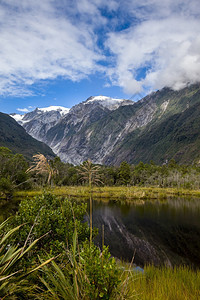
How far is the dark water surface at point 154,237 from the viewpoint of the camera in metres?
15.8

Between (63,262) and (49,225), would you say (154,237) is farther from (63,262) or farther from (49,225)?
(63,262)

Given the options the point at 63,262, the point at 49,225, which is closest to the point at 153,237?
the point at 49,225

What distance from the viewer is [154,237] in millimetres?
20969

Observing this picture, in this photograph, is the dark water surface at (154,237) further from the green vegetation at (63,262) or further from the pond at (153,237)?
the green vegetation at (63,262)

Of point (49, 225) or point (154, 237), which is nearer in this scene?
point (49, 225)

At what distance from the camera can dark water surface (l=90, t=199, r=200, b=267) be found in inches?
621

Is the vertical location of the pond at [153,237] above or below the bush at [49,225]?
below

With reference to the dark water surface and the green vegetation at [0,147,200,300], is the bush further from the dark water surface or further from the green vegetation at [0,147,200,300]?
the dark water surface

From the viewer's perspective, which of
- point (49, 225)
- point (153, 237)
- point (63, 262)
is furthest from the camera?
point (153, 237)

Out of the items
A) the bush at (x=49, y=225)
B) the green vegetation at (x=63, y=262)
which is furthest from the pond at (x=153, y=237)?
the bush at (x=49, y=225)

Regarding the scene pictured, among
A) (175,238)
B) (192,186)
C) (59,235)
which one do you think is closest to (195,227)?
(175,238)

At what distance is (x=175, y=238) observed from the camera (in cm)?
2075

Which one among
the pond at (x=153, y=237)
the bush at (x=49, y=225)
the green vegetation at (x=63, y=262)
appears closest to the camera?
the green vegetation at (x=63, y=262)

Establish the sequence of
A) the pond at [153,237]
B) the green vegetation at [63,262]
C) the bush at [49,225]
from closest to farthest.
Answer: the green vegetation at [63,262] → the bush at [49,225] → the pond at [153,237]
